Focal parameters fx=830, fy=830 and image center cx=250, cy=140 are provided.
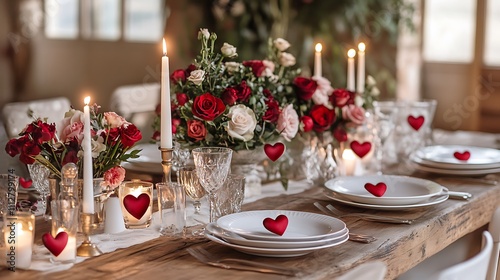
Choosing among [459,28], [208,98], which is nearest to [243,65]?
[208,98]

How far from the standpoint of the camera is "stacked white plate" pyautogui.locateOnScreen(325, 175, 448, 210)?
1.99 metres

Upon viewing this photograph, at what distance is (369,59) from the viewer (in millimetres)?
4793

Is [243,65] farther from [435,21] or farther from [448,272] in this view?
[435,21]

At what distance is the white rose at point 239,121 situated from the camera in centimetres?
202

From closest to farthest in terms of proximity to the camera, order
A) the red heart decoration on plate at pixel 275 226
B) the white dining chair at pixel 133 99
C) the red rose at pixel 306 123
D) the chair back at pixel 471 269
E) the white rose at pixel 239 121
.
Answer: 1. the chair back at pixel 471 269
2. the red heart decoration on plate at pixel 275 226
3. the white rose at pixel 239 121
4. the red rose at pixel 306 123
5. the white dining chair at pixel 133 99

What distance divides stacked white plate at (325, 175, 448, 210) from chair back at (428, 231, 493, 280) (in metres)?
0.41

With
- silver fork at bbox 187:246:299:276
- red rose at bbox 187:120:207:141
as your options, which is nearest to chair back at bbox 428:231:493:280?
silver fork at bbox 187:246:299:276

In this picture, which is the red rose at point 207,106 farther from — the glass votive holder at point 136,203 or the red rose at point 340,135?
the red rose at point 340,135

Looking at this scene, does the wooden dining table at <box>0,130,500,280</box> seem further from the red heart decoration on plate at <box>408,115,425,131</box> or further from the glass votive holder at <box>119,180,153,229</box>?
the red heart decoration on plate at <box>408,115,425,131</box>

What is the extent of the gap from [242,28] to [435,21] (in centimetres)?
117

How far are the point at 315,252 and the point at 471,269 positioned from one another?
0.32 metres

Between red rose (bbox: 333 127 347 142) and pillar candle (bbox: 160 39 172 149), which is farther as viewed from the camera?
red rose (bbox: 333 127 347 142)

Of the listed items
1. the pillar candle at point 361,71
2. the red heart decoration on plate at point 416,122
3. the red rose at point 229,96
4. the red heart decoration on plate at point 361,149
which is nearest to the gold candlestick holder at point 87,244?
the red rose at point 229,96

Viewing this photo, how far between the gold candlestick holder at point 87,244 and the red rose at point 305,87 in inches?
33.9
